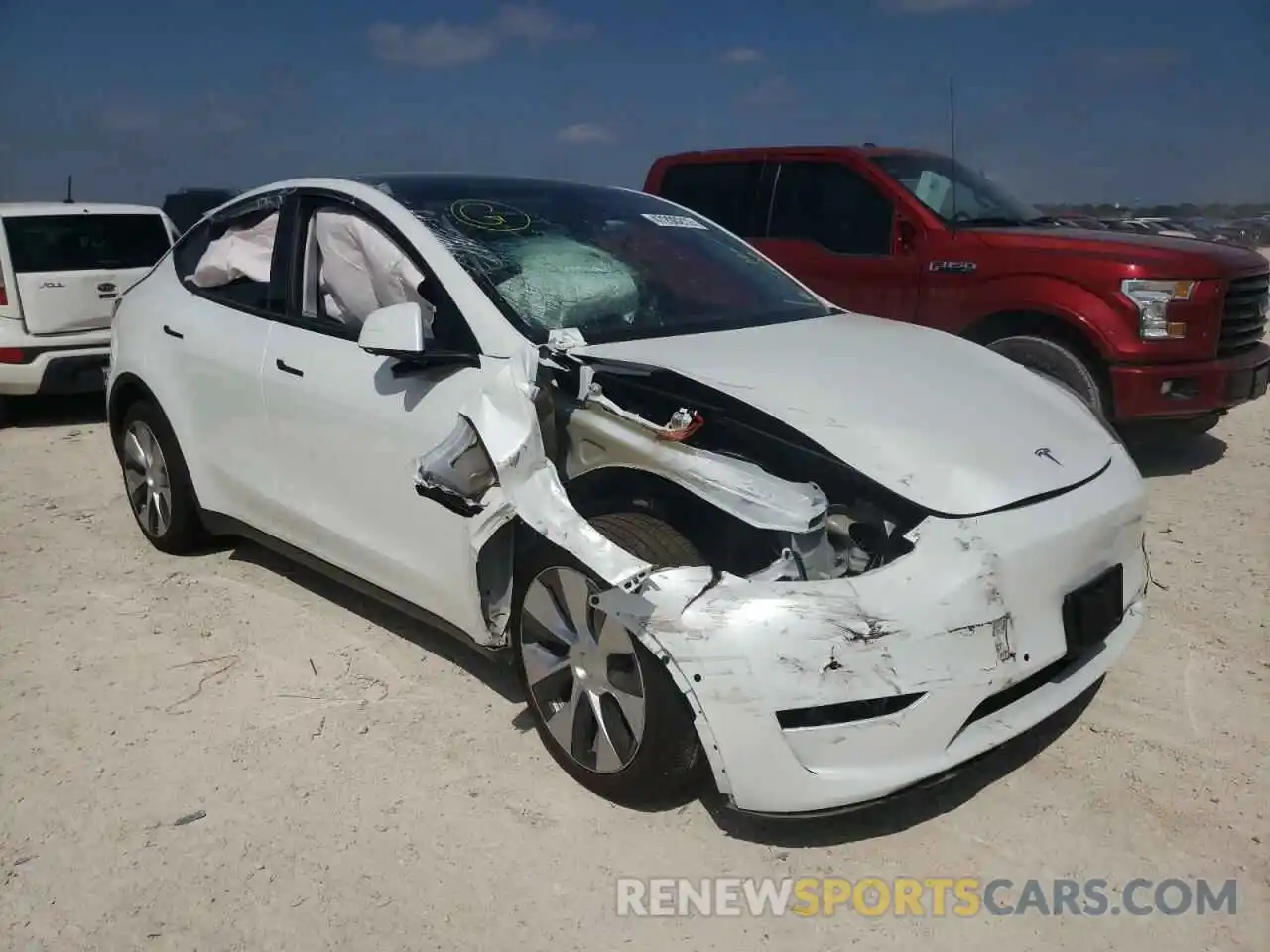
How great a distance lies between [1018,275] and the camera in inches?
237

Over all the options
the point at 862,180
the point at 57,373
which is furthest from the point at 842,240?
the point at 57,373

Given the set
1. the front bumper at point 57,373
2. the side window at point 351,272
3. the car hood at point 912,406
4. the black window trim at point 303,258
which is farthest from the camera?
the front bumper at point 57,373

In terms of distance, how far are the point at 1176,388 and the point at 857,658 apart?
13.5ft

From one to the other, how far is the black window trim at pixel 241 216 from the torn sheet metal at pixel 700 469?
5.25ft

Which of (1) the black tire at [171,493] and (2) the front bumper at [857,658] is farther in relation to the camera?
(1) the black tire at [171,493]

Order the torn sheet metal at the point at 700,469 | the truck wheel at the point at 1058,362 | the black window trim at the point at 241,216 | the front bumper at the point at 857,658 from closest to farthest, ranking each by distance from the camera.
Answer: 1. the front bumper at the point at 857,658
2. the torn sheet metal at the point at 700,469
3. the black window trim at the point at 241,216
4. the truck wheel at the point at 1058,362

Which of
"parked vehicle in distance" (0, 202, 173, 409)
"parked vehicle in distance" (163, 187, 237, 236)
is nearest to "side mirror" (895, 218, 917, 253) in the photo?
"parked vehicle in distance" (0, 202, 173, 409)

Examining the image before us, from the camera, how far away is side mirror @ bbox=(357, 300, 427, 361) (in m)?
3.17

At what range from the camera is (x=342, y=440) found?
3.63 metres

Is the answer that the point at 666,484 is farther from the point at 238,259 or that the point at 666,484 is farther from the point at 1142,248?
the point at 1142,248

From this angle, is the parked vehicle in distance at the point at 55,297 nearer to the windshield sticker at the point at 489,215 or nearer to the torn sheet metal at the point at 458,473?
the windshield sticker at the point at 489,215

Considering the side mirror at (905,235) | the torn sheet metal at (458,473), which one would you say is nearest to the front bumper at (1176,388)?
the side mirror at (905,235)

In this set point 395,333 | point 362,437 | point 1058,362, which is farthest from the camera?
point 1058,362

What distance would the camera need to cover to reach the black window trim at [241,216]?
4.12 m
